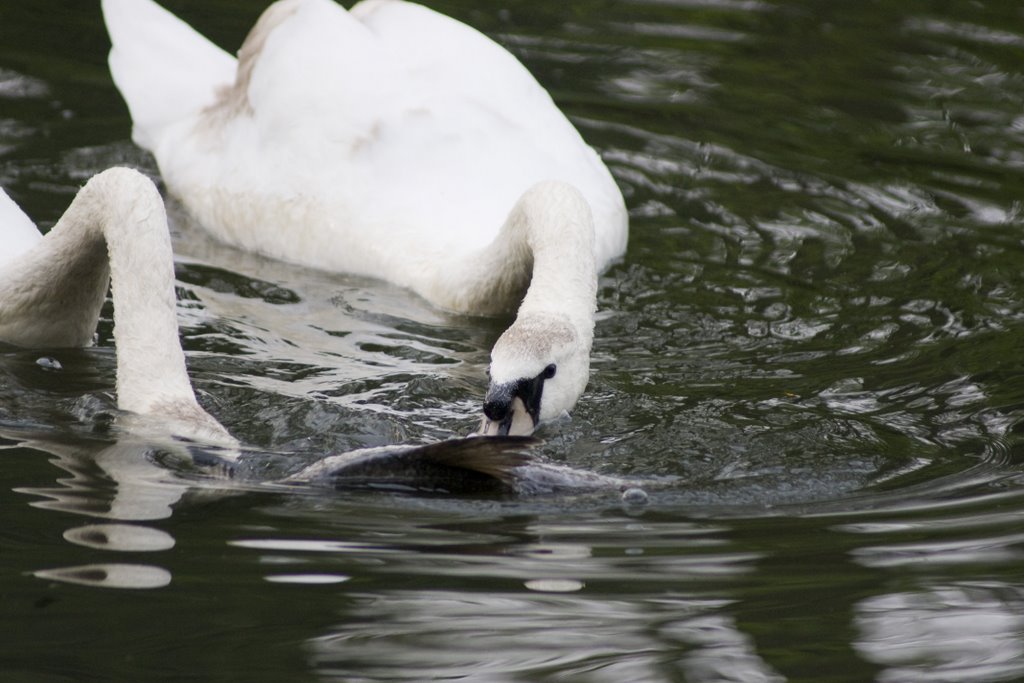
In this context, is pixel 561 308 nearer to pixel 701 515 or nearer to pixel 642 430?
pixel 642 430

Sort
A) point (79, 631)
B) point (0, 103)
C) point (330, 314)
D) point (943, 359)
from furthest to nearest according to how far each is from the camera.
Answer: point (0, 103) → point (330, 314) → point (943, 359) → point (79, 631)

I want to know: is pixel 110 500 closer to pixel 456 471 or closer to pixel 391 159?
pixel 456 471

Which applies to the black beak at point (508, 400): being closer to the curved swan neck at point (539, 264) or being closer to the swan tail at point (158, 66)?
the curved swan neck at point (539, 264)

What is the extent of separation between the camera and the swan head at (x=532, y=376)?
5.46 metres

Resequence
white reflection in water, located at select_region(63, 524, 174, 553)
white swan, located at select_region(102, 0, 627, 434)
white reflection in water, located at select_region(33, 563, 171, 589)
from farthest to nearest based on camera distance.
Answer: white swan, located at select_region(102, 0, 627, 434)
white reflection in water, located at select_region(63, 524, 174, 553)
white reflection in water, located at select_region(33, 563, 171, 589)

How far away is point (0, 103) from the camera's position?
33.1ft

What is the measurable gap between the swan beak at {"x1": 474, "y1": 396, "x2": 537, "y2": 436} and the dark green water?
8.3 inches

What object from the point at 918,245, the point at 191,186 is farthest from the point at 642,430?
the point at 191,186

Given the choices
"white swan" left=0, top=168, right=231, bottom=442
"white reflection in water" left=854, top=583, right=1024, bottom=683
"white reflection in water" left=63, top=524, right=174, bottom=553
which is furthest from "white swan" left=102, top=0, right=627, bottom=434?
"white reflection in water" left=854, top=583, right=1024, bottom=683

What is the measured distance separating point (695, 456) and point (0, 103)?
588 cm

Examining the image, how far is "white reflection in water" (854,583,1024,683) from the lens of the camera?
3947mm

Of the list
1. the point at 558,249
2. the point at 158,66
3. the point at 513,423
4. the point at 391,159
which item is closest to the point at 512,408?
the point at 513,423

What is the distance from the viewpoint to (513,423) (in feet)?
18.0

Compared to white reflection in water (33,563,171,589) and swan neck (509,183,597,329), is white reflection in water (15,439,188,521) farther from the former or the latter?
swan neck (509,183,597,329)
